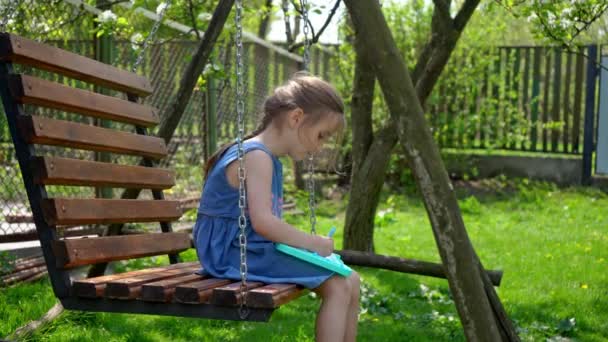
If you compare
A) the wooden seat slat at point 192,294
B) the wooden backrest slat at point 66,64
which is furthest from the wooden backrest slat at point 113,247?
the wooden backrest slat at point 66,64

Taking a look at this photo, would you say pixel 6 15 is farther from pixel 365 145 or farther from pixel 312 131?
pixel 365 145

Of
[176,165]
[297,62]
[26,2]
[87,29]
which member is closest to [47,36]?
[26,2]

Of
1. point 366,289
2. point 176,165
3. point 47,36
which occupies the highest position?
point 47,36

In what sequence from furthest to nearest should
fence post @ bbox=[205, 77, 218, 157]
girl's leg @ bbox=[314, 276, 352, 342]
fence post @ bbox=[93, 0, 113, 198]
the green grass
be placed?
fence post @ bbox=[205, 77, 218, 157]
fence post @ bbox=[93, 0, 113, 198]
the green grass
girl's leg @ bbox=[314, 276, 352, 342]

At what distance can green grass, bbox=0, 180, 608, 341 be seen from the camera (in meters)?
4.09

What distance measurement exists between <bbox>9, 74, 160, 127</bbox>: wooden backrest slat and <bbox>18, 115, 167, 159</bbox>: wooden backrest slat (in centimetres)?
8

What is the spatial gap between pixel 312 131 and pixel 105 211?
0.88m

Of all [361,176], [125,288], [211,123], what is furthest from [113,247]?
[211,123]

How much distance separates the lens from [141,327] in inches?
163

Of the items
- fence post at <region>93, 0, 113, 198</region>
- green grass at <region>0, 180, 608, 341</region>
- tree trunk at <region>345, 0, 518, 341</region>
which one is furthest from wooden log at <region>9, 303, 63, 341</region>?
fence post at <region>93, 0, 113, 198</region>

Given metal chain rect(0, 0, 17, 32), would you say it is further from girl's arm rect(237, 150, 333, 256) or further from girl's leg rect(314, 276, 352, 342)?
girl's leg rect(314, 276, 352, 342)

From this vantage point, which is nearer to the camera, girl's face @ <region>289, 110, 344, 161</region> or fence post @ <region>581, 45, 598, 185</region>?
girl's face @ <region>289, 110, 344, 161</region>

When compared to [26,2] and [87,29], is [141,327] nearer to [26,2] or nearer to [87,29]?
[26,2]

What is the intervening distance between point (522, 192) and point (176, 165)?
167 inches
